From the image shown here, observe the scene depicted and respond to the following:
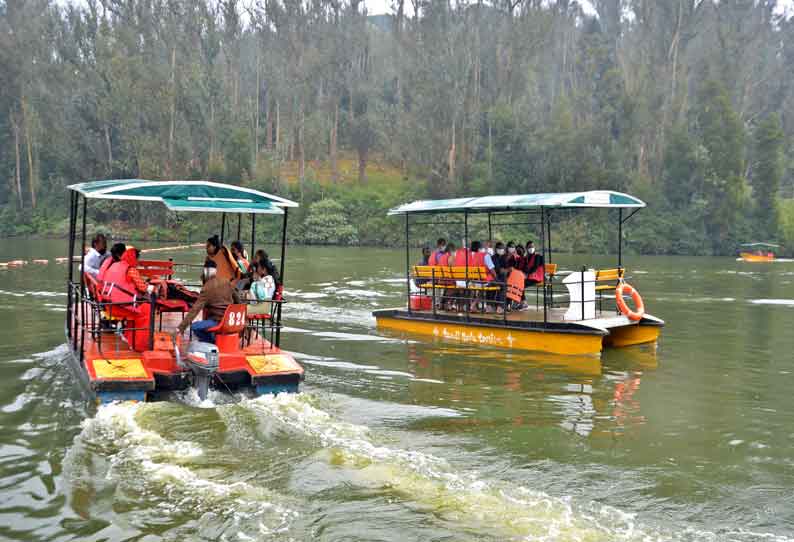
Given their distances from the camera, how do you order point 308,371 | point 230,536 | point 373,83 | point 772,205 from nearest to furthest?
point 230,536 → point 308,371 → point 772,205 → point 373,83

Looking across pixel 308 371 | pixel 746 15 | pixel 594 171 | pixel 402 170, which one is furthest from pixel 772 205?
pixel 308 371

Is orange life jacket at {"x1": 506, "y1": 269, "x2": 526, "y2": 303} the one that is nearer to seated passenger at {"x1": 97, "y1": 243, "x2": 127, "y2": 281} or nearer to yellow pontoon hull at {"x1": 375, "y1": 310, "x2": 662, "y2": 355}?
yellow pontoon hull at {"x1": 375, "y1": 310, "x2": 662, "y2": 355}

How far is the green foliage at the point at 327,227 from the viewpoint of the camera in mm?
60188

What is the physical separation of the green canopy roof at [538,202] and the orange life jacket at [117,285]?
707 centimetres

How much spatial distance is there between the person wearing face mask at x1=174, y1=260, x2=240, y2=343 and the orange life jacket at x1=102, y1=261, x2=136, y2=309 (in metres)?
1.05

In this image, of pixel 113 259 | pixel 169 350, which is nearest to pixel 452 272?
pixel 169 350

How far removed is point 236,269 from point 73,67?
209 feet

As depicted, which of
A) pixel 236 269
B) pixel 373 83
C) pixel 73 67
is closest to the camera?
pixel 236 269

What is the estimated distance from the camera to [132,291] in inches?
467

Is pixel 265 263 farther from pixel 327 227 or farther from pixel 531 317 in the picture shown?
pixel 327 227

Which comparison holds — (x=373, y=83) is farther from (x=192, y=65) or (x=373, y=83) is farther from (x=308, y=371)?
(x=308, y=371)

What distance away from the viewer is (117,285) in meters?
11.8

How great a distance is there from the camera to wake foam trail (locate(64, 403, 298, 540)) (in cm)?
721

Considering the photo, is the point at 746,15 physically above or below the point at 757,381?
above
